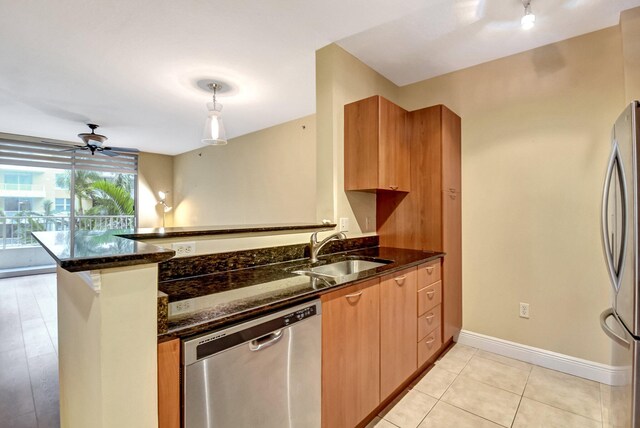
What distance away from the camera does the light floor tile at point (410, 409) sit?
1699 mm

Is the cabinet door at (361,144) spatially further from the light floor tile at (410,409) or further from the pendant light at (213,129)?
the light floor tile at (410,409)

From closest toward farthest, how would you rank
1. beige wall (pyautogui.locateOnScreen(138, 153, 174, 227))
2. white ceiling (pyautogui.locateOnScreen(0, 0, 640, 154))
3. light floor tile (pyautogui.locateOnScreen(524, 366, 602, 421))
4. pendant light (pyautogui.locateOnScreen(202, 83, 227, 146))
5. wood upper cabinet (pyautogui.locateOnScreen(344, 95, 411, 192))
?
light floor tile (pyautogui.locateOnScreen(524, 366, 602, 421))
white ceiling (pyautogui.locateOnScreen(0, 0, 640, 154))
wood upper cabinet (pyautogui.locateOnScreen(344, 95, 411, 192))
pendant light (pyautogui.locateOnScreen(202, 83, 227, 146))
beige wall (pyautogui.locateOnScreen(138, 153, 174, 227))

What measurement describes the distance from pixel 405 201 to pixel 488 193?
712 mm

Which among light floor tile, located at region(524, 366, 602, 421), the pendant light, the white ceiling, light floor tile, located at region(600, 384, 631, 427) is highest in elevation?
the white ceiling

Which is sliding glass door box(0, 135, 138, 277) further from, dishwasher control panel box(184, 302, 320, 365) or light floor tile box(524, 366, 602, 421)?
light floor tile box(524, 366, 602, 421)

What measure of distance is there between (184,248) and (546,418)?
229cm

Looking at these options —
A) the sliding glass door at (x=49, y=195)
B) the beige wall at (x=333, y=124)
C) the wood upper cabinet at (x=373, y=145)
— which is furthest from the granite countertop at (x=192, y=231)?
the sliding glass door at (x=49, y=195)

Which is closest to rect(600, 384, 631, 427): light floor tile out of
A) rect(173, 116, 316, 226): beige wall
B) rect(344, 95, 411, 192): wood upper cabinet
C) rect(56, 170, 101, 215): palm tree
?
rect(344, 95, 411, 192): wood upper cabinet

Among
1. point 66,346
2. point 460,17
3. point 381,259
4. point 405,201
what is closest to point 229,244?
point 66,346

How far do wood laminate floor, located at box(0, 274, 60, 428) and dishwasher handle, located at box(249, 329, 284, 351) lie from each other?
1628 mm

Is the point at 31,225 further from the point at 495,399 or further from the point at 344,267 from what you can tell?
the point at 495,399

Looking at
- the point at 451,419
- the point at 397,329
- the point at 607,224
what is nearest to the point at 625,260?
the point at 607,224

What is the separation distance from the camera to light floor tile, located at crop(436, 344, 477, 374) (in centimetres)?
228

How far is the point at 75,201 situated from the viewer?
18.9 ft
